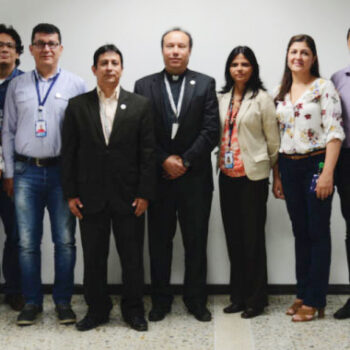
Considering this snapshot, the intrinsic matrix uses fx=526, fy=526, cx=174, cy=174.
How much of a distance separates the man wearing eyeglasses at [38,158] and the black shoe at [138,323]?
0.36 meters

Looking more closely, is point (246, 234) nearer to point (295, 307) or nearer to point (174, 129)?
point (295, 307)

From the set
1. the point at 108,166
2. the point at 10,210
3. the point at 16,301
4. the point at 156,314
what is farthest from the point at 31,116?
the point at 156,314

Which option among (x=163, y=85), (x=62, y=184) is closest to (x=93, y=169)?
(x=62, y=184)

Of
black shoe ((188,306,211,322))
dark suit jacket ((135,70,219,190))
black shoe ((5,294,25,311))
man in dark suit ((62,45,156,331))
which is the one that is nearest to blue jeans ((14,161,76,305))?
man in dark suit ((62,45,156,331))

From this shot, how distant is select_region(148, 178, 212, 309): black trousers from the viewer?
10.3 ft

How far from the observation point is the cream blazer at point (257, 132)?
3086 millimetres

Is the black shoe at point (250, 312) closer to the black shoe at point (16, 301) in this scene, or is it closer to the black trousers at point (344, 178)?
the black trousers at point (344, 178)

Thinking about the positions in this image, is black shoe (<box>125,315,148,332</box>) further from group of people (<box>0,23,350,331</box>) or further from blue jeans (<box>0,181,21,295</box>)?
blue jeans (<box>0,181,21,295</box>)

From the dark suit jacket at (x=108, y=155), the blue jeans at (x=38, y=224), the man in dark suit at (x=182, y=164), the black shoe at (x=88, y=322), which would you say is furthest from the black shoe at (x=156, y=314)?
the dark suit jacket at (x=108, y=155)

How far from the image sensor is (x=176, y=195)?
10.3 ft

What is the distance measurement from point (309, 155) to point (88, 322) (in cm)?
159

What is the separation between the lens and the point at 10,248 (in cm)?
345

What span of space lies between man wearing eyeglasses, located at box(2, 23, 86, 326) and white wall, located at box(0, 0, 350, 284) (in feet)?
2.15

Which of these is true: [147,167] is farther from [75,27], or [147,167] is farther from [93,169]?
[75,27]
